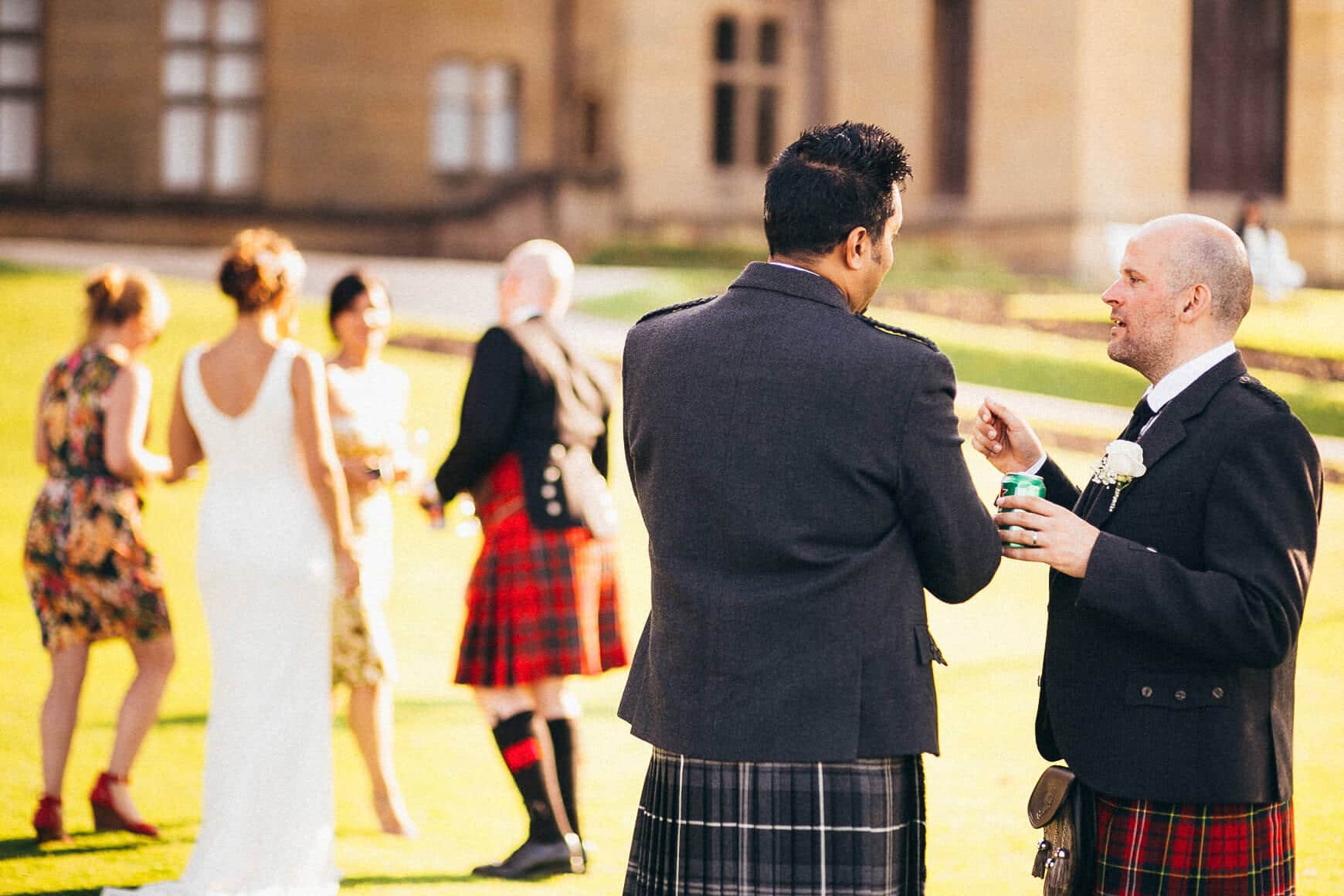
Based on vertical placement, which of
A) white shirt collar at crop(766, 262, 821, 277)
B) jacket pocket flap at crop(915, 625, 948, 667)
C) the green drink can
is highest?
white shirt collar at crop(766, 262, 821, 277)

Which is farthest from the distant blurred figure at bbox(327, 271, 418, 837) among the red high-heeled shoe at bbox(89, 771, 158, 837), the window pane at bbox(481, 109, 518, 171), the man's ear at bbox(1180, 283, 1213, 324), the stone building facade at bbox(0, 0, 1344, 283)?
the window pane at bbox(481, 109, 518, 171)

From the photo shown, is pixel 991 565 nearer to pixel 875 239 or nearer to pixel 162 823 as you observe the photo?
pixel 875 239

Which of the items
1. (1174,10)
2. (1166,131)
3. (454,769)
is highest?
(1174,10)

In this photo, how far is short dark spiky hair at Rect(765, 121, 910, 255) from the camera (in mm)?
3004

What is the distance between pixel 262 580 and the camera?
524 centimetres

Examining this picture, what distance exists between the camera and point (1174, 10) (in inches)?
939

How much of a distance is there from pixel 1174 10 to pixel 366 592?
20765mm

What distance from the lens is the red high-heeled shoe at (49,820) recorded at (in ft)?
19.1

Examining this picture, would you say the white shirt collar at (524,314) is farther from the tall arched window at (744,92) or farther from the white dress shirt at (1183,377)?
the tall arched window at (744,92)

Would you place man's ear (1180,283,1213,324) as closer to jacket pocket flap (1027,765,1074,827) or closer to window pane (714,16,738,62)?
jacket pocket flap (1027,765,1074,827)

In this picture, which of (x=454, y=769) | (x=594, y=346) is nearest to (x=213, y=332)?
(x=594, y=346)

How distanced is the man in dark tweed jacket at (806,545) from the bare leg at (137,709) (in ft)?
11.1

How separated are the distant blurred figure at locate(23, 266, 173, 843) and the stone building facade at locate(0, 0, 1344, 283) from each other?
19.6m

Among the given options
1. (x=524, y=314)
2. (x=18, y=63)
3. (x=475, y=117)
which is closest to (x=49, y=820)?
(x=524, y=314)
